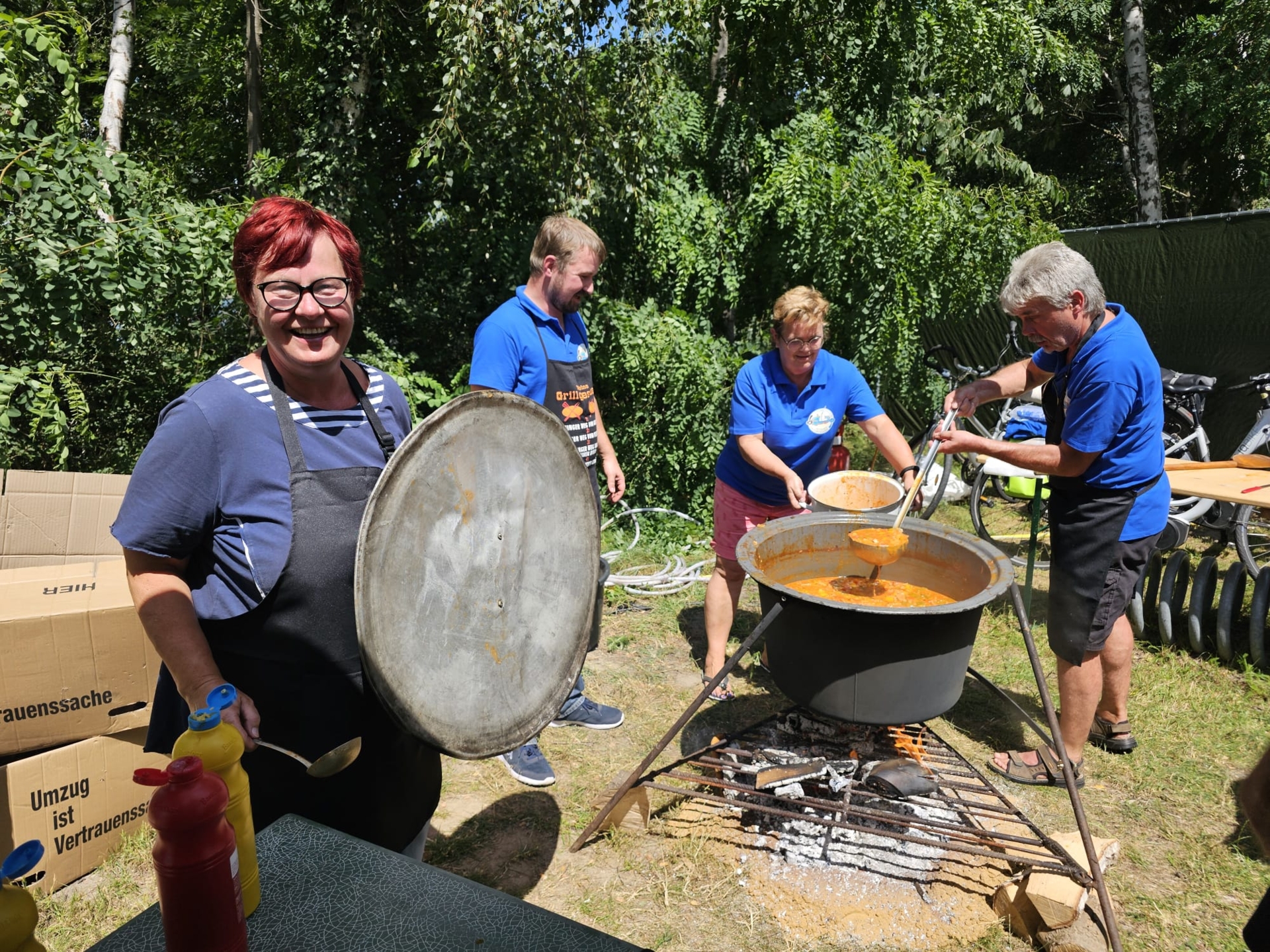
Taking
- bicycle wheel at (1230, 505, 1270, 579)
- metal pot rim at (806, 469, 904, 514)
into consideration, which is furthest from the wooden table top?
metal pot rim at (806, 469, 904, 514)

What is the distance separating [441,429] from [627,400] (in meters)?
5.97

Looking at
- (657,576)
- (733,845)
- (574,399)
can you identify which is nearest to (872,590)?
(733,845)

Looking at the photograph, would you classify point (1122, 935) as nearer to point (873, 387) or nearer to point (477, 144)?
point (873, 387)

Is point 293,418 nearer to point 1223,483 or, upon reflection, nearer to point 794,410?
point 794,410

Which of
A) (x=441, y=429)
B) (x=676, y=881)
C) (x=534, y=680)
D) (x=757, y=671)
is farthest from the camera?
(x=757, y=671)

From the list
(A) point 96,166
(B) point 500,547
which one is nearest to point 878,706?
(B) point 500,547

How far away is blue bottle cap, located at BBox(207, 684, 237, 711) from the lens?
1293 millimetres

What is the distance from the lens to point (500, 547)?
1615mm

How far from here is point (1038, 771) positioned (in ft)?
11.9

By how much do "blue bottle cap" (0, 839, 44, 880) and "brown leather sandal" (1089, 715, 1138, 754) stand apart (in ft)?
13.3

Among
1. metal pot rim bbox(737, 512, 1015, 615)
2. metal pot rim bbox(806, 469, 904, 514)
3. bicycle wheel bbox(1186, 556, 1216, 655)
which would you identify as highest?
metal pot rim bbox(806, 469, 904, 514)

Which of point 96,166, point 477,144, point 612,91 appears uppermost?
point 612,91

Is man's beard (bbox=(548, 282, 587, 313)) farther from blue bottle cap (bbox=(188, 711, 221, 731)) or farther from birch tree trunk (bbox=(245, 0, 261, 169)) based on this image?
birch tree trunk (bbox=(245, 0, 261, 169))

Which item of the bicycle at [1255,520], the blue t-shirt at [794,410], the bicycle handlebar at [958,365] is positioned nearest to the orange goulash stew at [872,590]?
the blue t-shirt at [794,410]
